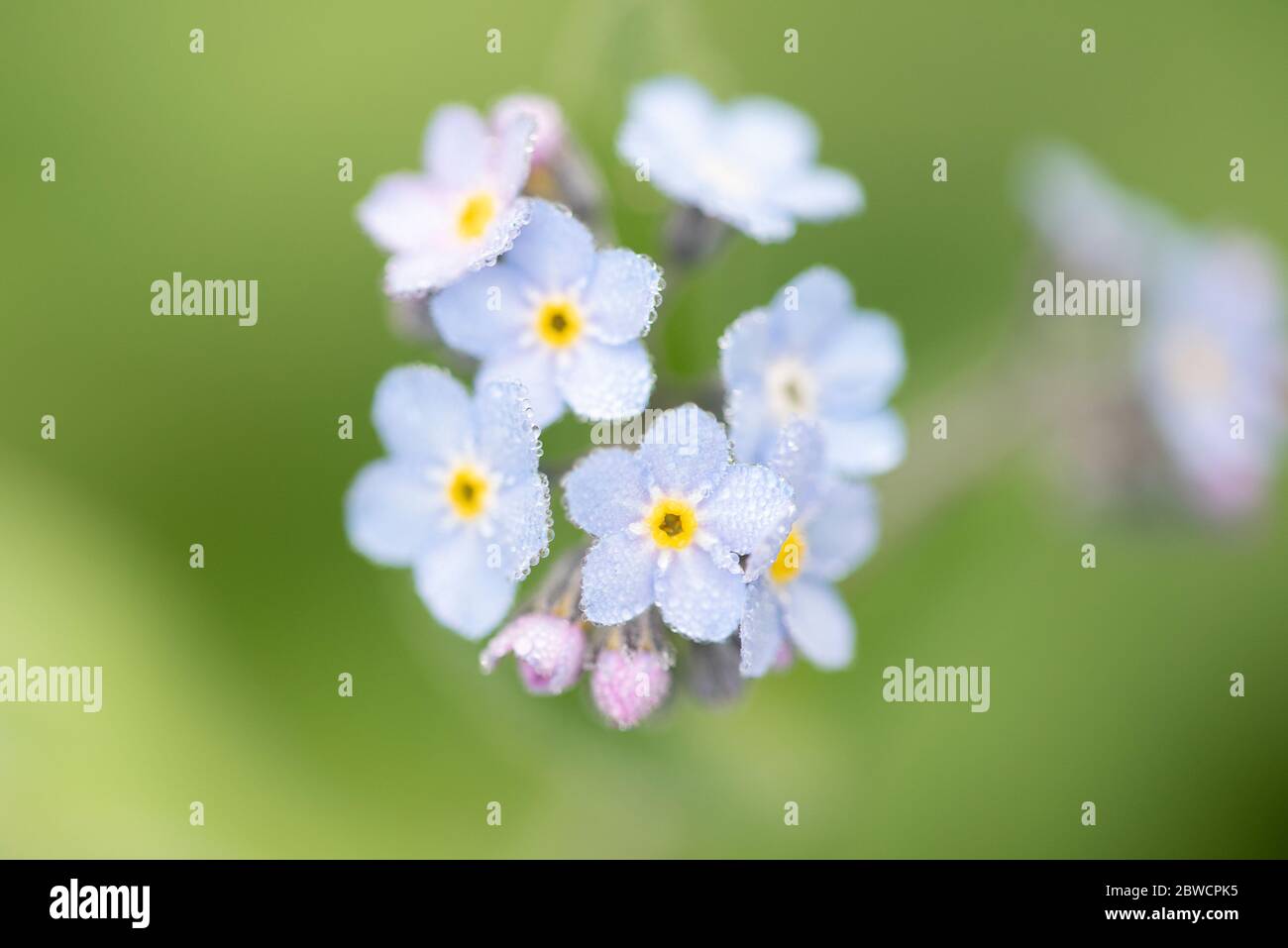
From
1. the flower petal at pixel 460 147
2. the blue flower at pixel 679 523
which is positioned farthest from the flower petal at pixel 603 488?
the flower petal at pixel 460 147

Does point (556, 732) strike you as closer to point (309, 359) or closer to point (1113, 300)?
point (309, 359)

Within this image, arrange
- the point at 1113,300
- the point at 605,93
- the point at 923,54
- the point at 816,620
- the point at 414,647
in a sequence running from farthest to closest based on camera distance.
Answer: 1. the point at 923,54
2. the point at 1113,300
3. the point at 414,647
4. the point at 605,93
5. the point at 816,620

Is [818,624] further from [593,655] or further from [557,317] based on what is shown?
[557,317]

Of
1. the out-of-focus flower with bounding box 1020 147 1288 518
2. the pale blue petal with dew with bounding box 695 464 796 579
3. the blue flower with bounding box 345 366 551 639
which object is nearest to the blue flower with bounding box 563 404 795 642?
the pale blue petal with dew with bounding box 695 464 796 579

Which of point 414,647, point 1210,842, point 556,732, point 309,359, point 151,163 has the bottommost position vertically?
point 1210,842

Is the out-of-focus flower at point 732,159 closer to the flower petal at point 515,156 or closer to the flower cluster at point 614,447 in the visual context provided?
the flower cluster at point 614,447
